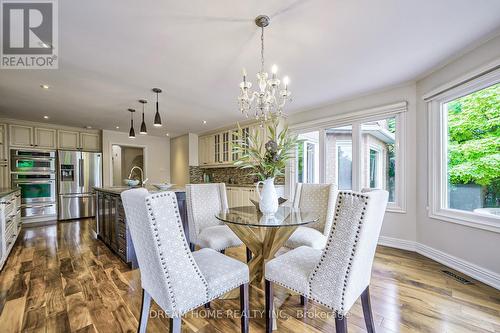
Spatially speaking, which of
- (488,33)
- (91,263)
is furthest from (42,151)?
(488,33)

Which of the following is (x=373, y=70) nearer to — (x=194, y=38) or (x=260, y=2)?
(x=260, y=2)

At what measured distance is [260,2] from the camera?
1555mm

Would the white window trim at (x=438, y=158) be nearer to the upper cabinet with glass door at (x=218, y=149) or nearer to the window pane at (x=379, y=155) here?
the window pane at (x=379, y=155)

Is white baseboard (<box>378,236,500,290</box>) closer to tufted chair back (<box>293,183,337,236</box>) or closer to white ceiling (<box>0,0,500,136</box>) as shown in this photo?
tufted chair back (<box>293,183,337,236</box>)

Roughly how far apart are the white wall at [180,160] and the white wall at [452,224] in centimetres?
538

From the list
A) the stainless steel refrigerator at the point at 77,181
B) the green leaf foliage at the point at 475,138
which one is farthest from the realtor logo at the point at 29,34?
the green leaf foliage at the point at 475,138

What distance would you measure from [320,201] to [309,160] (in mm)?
2076

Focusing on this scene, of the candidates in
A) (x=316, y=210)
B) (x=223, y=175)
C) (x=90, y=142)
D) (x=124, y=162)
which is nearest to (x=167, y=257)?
(x=316, y=210)

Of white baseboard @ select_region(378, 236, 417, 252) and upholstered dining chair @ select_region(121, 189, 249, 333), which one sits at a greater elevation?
upholstered dining chair @ select_region(121, 189, 249, 333)

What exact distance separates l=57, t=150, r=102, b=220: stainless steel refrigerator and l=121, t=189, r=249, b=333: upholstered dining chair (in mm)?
4712

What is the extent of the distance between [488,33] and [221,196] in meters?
3.02

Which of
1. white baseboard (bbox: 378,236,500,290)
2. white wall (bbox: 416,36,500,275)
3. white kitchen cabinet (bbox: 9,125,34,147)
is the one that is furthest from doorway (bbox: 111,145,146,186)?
white wall (bbox: 416,36,500,275)

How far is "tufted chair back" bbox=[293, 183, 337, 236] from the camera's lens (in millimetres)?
2199

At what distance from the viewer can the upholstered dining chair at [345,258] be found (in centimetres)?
108
